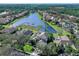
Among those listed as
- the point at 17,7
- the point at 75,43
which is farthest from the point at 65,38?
the point at 17,7

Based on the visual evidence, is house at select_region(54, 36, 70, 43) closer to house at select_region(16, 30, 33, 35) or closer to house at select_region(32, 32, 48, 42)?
house at select_region(32, 32, 48, 42)

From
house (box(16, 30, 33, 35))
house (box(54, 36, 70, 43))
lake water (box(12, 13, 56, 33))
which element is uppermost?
lake water (box(12, 13, 56, 33))

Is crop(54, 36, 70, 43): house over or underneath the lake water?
underneath

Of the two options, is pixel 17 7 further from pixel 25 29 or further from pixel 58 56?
pixel 58 56

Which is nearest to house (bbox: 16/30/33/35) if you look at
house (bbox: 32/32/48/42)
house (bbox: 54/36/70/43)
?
house (bbox: 32/32/48/42)

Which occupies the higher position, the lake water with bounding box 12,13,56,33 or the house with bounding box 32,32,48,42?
the lake water with bounding box 12,13,56,33

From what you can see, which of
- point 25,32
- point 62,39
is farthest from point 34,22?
point 62,39

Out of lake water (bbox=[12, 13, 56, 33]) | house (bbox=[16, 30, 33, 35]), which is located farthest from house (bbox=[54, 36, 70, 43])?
house (bbox=[16, 30, 33, 35])

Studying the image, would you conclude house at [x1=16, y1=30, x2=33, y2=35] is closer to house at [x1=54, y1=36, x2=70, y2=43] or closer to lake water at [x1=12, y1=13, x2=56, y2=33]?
lake water at [x1=12, y1=13, x2=56, y2=33]

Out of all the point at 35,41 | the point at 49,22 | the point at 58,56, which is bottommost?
the point at 58,56
